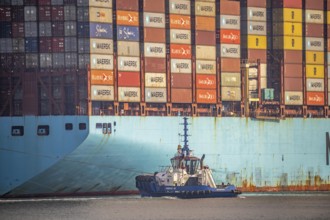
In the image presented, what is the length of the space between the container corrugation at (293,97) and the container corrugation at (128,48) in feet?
44.3

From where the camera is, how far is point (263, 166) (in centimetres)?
6825

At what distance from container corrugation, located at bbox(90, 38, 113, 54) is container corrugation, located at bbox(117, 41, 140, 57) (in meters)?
0.85

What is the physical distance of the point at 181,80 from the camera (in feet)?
211

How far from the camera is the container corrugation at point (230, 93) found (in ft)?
219

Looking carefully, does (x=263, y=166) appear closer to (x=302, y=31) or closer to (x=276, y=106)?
(x=276, y=106)

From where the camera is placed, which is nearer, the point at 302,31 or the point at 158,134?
the point at 158,134

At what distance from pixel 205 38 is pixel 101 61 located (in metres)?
9.34

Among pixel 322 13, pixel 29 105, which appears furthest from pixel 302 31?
pixel 29 105

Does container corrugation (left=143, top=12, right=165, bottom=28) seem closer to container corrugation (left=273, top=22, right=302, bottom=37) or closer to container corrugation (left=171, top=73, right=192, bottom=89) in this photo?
container corrugation (left=171, top=73, right=192, bottom=89)

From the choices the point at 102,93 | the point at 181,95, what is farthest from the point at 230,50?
the point at 102,93

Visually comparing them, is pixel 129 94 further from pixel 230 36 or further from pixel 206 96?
pixel 230 36

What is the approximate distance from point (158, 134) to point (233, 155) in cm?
696

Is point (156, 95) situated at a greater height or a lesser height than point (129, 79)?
lesser

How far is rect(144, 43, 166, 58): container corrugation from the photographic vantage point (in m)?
63.1
